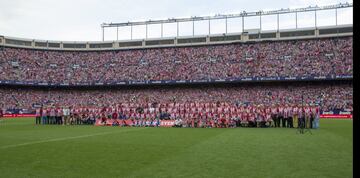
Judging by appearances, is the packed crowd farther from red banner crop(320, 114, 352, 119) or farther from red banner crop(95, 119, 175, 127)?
red banner crop(95, 119, 175, 127)

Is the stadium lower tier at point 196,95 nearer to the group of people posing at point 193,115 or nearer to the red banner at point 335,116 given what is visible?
the red banner at point 335,116

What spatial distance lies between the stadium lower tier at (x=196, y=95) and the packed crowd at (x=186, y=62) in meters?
1.81

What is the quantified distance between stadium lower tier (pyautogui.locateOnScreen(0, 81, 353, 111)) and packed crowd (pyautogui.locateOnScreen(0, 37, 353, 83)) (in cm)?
181

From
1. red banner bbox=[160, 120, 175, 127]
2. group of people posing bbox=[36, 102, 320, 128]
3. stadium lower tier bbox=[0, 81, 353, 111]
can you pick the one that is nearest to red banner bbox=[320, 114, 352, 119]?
stadium lower tier bbox=[0, 81, 353, 111]

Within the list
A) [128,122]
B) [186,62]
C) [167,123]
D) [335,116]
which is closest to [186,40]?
[186,62]

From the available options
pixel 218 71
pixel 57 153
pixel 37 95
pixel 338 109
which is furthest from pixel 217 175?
pixel 37 95

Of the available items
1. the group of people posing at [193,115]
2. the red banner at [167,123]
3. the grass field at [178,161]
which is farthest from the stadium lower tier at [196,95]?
the grass field at [178,161]

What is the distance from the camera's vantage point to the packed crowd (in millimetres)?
52188

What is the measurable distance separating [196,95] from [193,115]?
28.6 meters

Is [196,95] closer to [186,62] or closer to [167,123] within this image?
[186,62]

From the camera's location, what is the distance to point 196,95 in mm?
54875

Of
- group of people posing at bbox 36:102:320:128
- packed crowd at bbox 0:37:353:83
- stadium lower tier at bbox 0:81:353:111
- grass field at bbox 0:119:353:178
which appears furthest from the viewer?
packed crowd at bbox 0:37:353:83

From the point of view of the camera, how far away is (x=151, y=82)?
56812 mm
